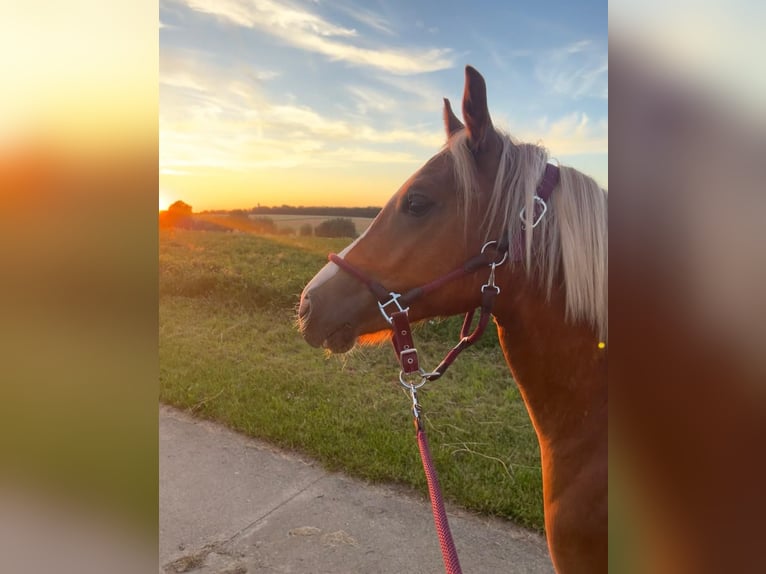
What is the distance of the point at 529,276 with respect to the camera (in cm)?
153

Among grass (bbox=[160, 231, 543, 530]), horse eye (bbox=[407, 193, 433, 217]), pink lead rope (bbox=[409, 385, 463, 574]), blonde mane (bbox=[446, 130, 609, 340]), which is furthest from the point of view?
grass (bbox=[160, 231, 543, 530])

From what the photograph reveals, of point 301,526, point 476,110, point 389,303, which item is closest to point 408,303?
point 389,303

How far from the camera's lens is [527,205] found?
4.95 feet

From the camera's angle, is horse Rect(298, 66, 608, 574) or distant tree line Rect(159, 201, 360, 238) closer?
horse Rect(298, 66, 608, 574)

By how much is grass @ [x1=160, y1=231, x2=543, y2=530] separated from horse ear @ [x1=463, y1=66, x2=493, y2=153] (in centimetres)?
229

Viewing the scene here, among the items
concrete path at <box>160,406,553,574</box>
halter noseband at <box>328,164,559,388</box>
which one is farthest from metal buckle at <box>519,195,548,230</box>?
concrete path at <box>160,406,553,574</box>

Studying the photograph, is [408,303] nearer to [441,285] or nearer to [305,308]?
[441,285]

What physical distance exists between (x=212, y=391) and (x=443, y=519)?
3.93 m

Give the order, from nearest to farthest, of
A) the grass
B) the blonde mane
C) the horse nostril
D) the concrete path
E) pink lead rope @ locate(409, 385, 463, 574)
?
1. pink lead rope @ locate(409, 385, 463, 574)
2. the blonde mane
3. the horse nostril
4. the concrete path
5. the grass

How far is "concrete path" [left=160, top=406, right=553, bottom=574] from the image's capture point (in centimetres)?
268

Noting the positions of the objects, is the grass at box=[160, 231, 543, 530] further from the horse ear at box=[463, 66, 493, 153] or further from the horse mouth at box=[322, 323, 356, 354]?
the horse ear at box=[463, 66, 493, 153]
